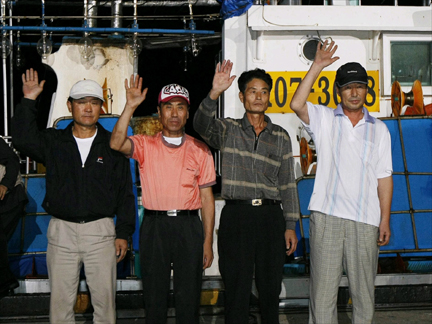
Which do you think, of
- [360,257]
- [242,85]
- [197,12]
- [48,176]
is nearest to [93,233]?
[48,176]

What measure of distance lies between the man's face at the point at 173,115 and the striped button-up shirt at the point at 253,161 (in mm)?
138

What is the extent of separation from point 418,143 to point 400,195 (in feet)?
2.19

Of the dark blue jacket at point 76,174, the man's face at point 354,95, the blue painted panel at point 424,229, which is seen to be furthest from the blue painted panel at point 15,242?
the blue painted panel at point 424,229

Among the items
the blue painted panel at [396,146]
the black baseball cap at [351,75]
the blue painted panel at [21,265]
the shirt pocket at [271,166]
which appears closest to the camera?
the black baseball cap at [351,75]

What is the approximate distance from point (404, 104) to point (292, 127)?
1457 millimetres

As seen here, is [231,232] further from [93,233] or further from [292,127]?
[292,127]

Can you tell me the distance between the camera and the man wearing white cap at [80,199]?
4.20 metres

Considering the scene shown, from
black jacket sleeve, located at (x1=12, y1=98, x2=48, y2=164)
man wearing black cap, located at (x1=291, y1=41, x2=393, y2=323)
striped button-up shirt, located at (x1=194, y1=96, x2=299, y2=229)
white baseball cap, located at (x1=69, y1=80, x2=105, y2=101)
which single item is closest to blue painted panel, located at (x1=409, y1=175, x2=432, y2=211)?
man wearing black cap, located at (x1=291, y1=41, x2=393, y2=323)

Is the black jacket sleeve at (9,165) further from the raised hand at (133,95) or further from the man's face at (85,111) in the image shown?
the raised hand at (133,95)

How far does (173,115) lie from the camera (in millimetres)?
4398

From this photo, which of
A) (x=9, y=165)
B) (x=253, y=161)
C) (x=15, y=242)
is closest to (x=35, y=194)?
(x=15, y=242)

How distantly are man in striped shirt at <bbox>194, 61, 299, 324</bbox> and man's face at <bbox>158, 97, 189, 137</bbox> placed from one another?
0.15 m

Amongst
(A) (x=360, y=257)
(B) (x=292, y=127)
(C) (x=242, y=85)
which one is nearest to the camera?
(A) (x=360, y=257)

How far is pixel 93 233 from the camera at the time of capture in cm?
425
